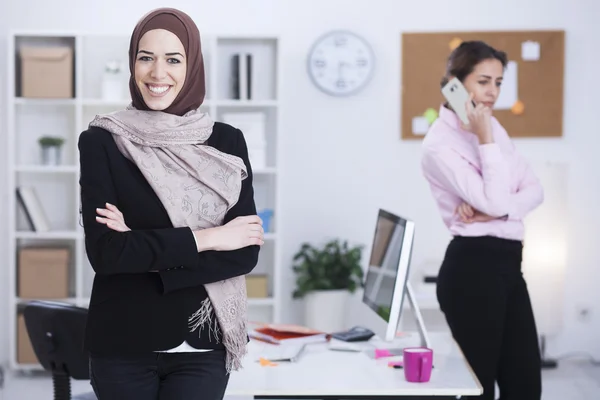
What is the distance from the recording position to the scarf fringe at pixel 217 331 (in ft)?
5.76

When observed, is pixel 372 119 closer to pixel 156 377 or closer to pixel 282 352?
pixel 282 352

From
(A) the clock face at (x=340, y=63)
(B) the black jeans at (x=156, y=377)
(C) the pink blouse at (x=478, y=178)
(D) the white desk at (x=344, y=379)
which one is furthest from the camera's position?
(A) the clock face at (x=340, y=63)

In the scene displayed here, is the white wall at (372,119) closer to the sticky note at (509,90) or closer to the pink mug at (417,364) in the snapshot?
the sticky note at (509,90)

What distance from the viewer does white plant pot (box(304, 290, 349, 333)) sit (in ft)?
16.5

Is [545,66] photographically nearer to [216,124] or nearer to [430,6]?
[430,6]

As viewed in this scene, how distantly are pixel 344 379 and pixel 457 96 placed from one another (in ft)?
3.36

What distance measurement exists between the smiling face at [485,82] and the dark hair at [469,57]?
0.05 ft

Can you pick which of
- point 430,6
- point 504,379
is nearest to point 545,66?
point 430,6

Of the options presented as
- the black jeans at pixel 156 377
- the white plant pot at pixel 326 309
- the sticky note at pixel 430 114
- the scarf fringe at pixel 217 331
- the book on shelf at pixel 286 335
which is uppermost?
the sticky note at pixel 430 114

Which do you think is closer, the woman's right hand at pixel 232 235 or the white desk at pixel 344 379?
the woman's right hand at pixel 232 235

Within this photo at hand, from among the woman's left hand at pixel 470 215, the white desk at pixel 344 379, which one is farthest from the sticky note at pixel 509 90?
the white desk at pixel 344 379

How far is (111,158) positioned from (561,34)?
403 cm

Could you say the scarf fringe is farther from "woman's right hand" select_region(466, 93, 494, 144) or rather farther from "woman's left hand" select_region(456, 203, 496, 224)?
"woman's right hand" select_region(466, 93, 494, 144)

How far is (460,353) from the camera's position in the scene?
273cm
